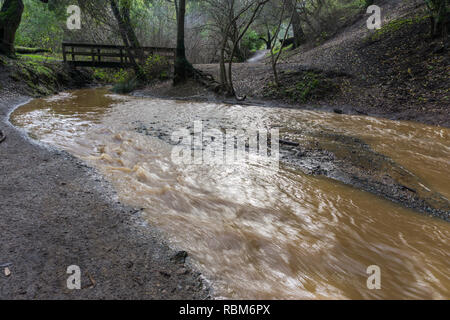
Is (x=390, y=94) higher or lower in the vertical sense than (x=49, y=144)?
higher

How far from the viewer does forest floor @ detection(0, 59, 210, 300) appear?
6.62 feet

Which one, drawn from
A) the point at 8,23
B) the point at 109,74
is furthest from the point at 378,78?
the point at 109,74

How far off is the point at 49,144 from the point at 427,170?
7.12 m

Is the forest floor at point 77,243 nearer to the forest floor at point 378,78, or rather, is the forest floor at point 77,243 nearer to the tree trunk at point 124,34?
the forest floor at point 378,78

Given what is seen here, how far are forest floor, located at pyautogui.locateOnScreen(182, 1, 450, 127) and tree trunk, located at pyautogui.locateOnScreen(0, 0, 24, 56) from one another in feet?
30.1

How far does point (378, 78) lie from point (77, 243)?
12212mm

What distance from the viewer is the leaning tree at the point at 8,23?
1284 centimetres

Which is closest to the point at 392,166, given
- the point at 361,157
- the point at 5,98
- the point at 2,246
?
the point at 361,157

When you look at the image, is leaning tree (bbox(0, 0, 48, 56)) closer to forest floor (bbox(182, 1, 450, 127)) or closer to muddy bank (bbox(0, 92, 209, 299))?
forest floor (bbox(182, 1, 450, 127))

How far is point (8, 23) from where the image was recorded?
1300 centimetres

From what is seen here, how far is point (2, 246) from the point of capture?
2.33m

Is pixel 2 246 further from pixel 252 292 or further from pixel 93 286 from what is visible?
pixel 252 292

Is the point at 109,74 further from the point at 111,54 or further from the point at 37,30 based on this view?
the point at 37,30

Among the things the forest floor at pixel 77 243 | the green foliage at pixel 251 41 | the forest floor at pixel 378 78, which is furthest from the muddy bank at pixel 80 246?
the green foliage at pixel 251 41
